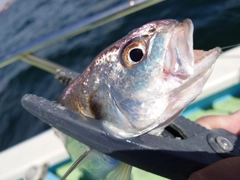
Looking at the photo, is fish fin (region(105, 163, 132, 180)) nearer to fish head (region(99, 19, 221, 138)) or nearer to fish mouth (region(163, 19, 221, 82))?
fish head (region(99, 19, 221, 138))

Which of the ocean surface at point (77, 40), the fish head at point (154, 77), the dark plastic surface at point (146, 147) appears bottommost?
the ocean surface at point (77, 40)

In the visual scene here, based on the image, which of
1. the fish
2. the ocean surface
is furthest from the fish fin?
the ocean surface

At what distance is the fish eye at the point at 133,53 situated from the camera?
893 mm

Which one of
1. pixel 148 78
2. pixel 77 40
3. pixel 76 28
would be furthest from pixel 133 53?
pixel 77 40

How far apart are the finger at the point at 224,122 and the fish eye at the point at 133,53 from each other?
0.55 m

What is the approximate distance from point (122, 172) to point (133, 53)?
0.41 metres

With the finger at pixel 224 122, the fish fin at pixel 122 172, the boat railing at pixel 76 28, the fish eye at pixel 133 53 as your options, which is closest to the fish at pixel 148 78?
the fish eye at pixel 133 53

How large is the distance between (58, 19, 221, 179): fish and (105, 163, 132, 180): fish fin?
113mm

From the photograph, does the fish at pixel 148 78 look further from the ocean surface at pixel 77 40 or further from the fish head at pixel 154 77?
the ocean surface at pixel 77 40

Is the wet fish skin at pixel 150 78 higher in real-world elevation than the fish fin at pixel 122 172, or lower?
higher

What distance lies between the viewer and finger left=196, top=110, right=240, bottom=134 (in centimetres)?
132

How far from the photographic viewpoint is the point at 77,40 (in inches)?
187

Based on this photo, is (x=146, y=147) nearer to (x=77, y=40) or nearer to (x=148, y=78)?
(x=148, y=78)

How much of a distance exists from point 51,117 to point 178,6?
3713mm
